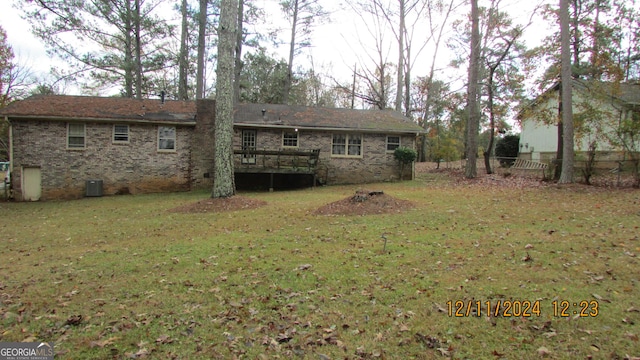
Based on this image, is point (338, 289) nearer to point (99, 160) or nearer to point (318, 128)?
point (318, 128)

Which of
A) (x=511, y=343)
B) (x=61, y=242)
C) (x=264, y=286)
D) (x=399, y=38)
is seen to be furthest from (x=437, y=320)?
(x=399, y=38)

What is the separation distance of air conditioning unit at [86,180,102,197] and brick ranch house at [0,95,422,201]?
33 mm

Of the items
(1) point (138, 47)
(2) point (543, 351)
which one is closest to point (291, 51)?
(1) point (138, 47)

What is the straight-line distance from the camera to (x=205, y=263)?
225 inches

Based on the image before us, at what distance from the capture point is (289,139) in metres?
18.9

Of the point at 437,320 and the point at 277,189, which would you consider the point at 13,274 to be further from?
the point at 277,189

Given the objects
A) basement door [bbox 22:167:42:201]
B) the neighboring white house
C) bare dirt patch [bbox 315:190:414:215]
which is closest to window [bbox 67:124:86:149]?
basement door [bbox 22:167:42:201]

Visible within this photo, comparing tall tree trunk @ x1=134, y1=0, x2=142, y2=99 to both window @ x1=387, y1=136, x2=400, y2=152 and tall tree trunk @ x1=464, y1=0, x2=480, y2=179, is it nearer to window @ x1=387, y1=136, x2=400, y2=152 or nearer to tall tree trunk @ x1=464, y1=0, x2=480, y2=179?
window @ x1=387, y1=136, x2=400, y2=152

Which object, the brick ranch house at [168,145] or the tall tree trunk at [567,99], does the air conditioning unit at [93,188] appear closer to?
the brick ranch house at [168,145]

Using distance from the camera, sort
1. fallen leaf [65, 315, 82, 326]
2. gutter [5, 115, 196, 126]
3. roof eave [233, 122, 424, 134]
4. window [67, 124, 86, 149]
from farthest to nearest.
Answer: roof eave [233, 122, 424, 134], window [67, 124, 86, 149], gutter [5, 115, 196, 126], fallen leaf [65, 315, 82, 326]

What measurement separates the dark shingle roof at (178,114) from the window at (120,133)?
0.53 metres

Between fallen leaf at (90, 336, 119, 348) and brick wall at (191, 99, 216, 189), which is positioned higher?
brick wall at (191, 99, 216, 189)

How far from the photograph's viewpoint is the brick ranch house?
54.2 feet

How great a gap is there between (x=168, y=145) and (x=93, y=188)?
4.01m
